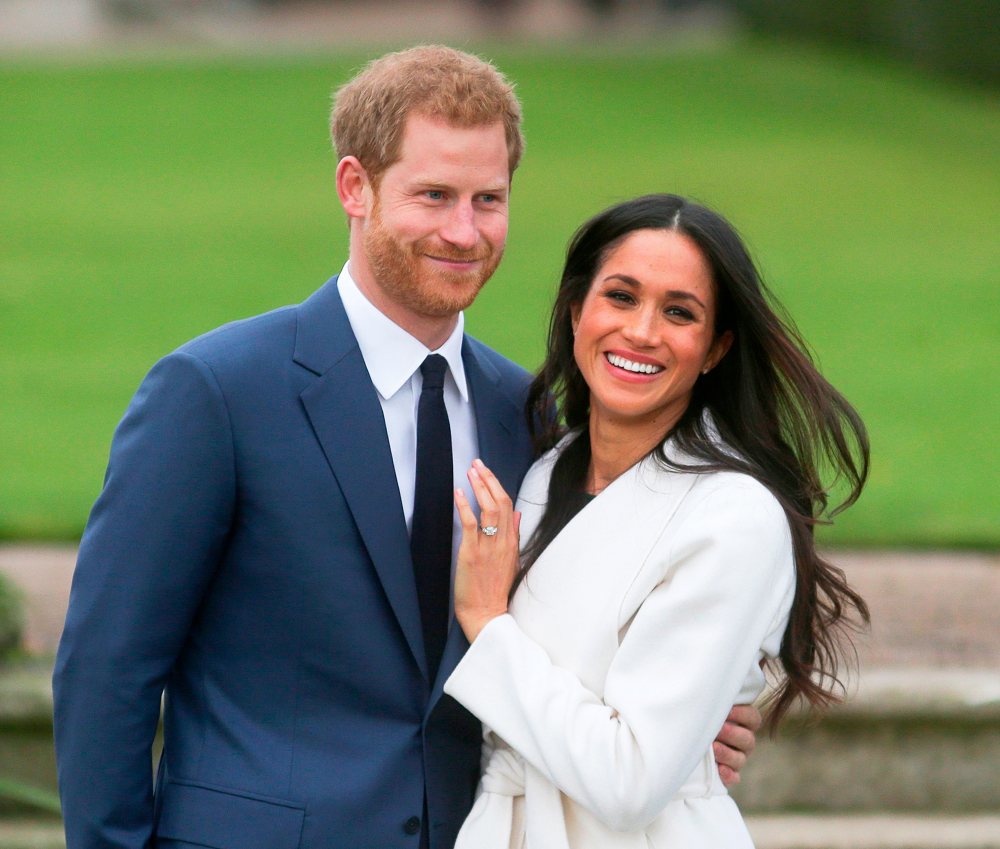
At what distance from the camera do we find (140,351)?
10.7 meters

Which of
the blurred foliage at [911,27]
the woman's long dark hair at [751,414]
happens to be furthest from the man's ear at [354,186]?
the blurred foliage at [911,27]

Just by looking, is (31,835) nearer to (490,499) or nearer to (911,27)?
(490,499)

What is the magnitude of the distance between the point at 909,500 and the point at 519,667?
487 cm

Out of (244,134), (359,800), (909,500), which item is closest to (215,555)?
(359,800)

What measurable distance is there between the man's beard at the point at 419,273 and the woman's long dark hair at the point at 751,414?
1.09ft

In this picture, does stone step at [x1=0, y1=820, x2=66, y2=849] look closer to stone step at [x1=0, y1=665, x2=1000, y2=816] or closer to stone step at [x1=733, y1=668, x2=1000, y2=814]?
stone step at [x1=0, y1=665, x2=1000, y2=816]

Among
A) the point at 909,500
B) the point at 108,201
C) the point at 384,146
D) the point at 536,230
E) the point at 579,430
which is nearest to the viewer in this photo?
the point at 384,146

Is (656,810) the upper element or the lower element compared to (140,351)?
upper

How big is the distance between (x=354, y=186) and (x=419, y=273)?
24 cm

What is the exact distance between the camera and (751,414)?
3342 mm

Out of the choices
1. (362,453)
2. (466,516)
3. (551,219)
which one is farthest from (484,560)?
(551,219)

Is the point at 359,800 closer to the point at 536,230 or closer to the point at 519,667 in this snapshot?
the point at 519,667

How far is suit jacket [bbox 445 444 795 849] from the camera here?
2957 mm

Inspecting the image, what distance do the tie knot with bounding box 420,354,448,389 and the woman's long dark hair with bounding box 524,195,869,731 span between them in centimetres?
36
